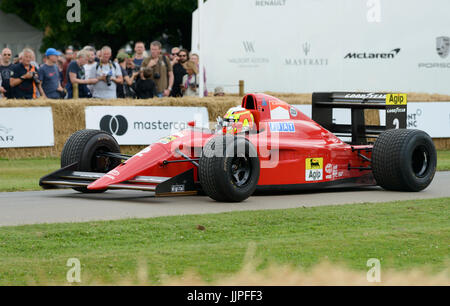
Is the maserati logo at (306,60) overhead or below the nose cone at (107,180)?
overhead

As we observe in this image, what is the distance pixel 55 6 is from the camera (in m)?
36.8

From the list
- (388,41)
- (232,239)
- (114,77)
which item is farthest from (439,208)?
(388,41)

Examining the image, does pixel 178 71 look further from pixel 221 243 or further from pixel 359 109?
pixel 221 243

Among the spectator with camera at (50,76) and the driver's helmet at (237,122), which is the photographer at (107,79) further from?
the driver's helmet at (237,122)

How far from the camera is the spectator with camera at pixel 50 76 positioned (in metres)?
17.0

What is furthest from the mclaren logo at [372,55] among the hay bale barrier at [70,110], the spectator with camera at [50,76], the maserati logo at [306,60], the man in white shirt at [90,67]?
the spectator with camera at [50,76]

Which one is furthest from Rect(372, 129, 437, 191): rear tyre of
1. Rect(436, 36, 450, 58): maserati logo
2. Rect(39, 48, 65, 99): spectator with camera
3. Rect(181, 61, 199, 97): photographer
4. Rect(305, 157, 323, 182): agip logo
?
Rect(436, 36, 450, 58): maserati logo

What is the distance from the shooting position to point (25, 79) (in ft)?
53.4

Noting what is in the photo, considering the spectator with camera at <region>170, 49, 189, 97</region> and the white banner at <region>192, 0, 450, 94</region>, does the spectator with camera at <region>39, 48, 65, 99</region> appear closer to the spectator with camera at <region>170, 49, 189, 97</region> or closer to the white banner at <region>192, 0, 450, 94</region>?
the spectator with camera at <region>170, 49, 189, 97</region>

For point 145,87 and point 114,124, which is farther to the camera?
point 145,87

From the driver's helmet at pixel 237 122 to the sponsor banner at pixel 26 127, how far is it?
5.66 metres

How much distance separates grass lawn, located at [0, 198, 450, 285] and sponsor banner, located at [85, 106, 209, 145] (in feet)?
24.0

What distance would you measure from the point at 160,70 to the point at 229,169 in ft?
28.1

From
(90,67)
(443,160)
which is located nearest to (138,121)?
(90,67)
